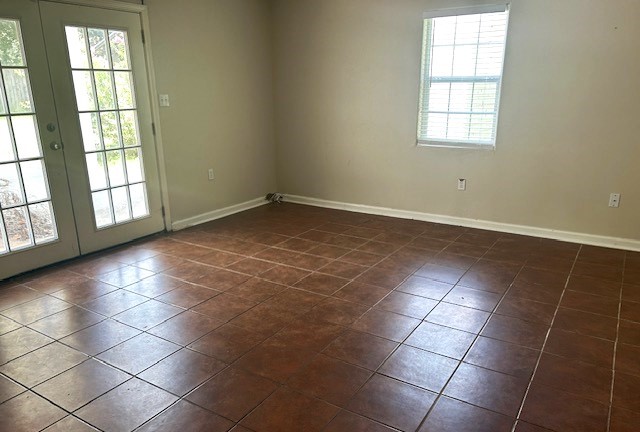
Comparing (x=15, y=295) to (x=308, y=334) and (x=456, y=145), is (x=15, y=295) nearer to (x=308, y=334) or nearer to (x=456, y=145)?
(x=308, y=334)

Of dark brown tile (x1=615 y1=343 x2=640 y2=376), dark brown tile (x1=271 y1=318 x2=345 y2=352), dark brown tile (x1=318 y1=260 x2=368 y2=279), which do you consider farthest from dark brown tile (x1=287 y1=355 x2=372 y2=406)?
dark brown tile (x1=615 y1=343 x2=640 y2=376)

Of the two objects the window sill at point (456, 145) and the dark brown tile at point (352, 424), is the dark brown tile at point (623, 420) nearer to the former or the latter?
the dark brown tile at point (352, 424)

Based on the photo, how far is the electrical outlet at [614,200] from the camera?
3.76m

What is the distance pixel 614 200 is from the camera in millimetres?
3773

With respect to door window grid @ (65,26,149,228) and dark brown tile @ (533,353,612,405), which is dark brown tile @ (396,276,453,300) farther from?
door window grid @ (65,26,149,228)

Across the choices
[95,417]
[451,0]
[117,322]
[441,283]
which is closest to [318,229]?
[441,283]

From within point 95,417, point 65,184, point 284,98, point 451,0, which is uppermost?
point 451,0

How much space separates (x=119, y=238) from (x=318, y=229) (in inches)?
73.5

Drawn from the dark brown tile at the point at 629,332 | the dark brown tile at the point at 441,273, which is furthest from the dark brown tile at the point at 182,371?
the dark brown tile at the point at 629,332

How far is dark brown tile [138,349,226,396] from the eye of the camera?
2.09 m

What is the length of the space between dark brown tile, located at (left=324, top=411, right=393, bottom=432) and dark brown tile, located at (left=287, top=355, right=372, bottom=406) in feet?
0.29

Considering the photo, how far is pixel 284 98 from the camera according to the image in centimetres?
534

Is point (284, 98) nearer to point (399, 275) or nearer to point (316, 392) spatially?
point (399, 275)

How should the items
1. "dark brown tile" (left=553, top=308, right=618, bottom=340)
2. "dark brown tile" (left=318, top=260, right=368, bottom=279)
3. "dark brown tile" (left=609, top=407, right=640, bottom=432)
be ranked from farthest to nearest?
"dark brown tile" (left=318, top=260, right=368, bottom=279)
"dark brown tile" (left=553, top=308, right=618, bottom=340)
"dark brown tile" (left=609, top=407, right=640, bottom=432)
